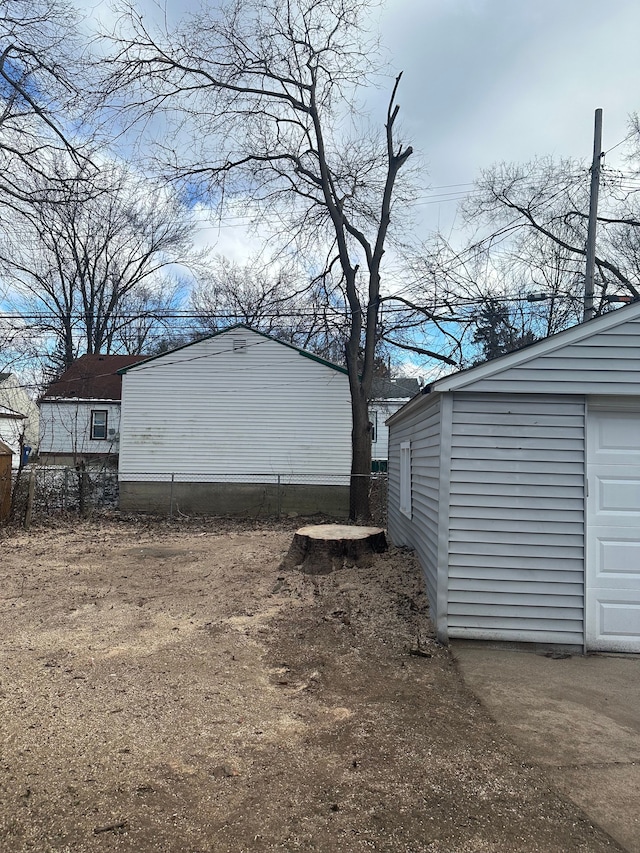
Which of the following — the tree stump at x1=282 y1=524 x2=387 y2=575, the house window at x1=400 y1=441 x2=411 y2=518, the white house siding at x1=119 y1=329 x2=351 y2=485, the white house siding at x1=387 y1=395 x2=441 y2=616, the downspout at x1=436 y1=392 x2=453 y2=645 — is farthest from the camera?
the white house siding at x1=119 y1=329 x2=351 y2=485

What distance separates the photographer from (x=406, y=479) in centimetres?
738

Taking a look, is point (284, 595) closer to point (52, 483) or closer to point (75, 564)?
point (75, 564)

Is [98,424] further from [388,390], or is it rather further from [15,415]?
[388,390]

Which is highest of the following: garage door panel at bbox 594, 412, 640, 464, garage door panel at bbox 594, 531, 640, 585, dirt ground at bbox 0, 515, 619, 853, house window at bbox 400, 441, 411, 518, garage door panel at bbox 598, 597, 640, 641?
garage door panel at bbox 594, 412, 640, 464

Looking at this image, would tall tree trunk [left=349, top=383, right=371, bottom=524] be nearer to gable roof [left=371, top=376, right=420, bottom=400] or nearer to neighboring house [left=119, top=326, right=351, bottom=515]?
neighboring house [left=119, top=326, right=351, bottom=515]

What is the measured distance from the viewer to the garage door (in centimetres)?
451

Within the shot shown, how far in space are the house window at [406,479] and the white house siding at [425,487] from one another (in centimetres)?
14

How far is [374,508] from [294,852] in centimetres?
1334

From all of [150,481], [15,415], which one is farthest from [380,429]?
[15,415]

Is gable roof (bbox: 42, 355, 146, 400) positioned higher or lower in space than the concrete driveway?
higher

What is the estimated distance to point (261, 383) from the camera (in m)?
16.1

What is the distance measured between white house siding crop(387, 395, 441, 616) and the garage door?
1278mm

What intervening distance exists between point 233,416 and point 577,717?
13.5m

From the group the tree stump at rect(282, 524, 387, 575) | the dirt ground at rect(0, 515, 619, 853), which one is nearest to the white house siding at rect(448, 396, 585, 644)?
the dirt ground at rect(0, 515, 619, 853)
